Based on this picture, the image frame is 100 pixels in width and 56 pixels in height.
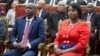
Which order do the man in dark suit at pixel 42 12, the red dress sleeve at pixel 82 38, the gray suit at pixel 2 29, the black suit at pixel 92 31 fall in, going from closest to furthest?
the red dress sleeve at pixel 82 38 → the gray suit at pixel 2 29 → the black suit at pixel 92 31 → the man in dark suit at pixel 42 12

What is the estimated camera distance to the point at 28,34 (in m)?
4.52

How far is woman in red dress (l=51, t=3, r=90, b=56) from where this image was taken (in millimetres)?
4035

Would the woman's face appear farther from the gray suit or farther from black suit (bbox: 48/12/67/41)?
black suit (bbox: 48/12/67/41)

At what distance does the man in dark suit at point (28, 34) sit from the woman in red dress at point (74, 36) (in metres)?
0.41

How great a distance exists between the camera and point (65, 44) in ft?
13.6

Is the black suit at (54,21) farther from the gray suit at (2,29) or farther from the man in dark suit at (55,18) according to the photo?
the gray suit at (2,29)

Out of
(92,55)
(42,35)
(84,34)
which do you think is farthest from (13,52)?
(92,55)

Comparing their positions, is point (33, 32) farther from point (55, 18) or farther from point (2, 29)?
point (55, 18)

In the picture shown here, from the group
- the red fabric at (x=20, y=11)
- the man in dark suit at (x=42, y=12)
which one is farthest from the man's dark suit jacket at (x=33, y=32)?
Answer: the man in dark suit at (x=42, y=12)

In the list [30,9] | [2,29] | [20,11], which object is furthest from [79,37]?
[20,11]

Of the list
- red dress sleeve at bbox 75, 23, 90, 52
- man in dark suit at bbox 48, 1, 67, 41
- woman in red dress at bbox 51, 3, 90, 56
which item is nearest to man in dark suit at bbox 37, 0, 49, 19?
man in dark suit at bbox 48, 1, 67, 41

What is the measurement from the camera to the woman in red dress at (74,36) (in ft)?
13.2

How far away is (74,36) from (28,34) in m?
0.82

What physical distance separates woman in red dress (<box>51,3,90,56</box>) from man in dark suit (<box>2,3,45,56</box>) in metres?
0.41
